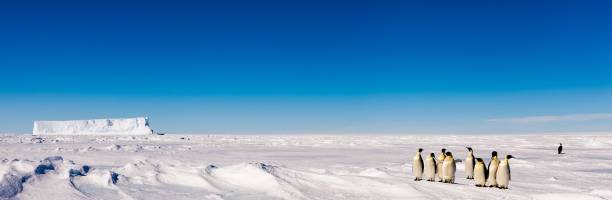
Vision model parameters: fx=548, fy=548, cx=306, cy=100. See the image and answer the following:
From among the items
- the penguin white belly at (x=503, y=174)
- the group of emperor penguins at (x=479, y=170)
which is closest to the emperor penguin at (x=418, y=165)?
the group of emperor penguins at (x=479, y=170)

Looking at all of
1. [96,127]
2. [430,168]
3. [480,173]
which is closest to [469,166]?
[430,168]

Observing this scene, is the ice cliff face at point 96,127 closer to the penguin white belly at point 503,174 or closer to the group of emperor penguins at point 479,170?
the group of emperor penguins at point 479,170

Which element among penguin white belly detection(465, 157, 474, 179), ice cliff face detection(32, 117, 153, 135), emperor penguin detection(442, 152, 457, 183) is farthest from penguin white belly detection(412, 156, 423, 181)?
ice cliff face detection(32, 117, 153, 135)

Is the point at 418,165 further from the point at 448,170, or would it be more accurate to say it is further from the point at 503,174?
the point at 503,174

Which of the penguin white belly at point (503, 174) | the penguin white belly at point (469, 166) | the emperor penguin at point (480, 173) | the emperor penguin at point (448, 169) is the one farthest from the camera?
the penguin white belly at point (469, 166)

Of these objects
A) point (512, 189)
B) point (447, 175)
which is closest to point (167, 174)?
point (447, 175)

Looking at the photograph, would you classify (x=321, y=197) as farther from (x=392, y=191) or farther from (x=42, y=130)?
(x=42, y=130)
